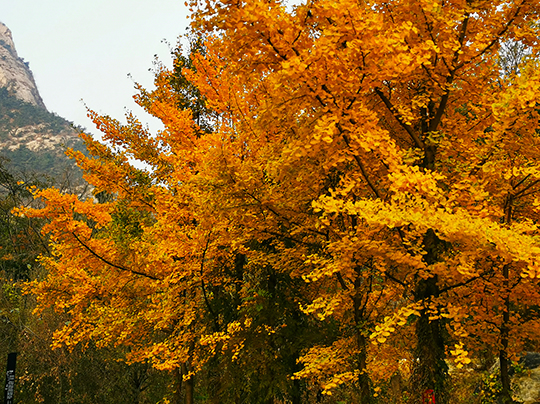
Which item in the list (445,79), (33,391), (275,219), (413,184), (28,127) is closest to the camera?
(413,184)

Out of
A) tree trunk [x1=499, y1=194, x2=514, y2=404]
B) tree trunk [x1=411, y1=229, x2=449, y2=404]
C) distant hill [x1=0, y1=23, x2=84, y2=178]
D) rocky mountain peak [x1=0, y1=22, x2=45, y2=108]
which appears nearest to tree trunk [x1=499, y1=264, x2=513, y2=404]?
tree trunk [x1=499, y1=194, x2=514, y2=404]

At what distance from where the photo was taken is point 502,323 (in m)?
5.27

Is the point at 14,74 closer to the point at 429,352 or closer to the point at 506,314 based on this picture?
the point at 429,352

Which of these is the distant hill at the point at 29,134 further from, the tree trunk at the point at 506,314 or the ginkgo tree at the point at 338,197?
the tree trunk at the point at 506,314

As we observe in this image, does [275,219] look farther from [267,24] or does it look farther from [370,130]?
[267,24]

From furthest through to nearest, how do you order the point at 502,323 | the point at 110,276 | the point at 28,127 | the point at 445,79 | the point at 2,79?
the point at 2,79 → the point at 28,127 → the point at 110,276 → the point at 502,323 → the point at 445,79

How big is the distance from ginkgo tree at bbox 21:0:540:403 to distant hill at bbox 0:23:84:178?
66.8m

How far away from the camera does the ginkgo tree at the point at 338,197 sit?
3867 millimetres

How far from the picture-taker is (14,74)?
461 ft

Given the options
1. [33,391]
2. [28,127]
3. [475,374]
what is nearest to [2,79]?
[28,127]

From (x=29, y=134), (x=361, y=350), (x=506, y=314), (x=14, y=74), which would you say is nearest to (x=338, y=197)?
(x=361, y=350)

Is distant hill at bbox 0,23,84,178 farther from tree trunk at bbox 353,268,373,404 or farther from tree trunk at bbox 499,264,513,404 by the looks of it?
tree trunk at bbox 499,264,513,404

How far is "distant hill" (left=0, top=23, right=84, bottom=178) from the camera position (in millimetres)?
80812

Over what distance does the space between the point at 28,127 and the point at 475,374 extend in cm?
11128
